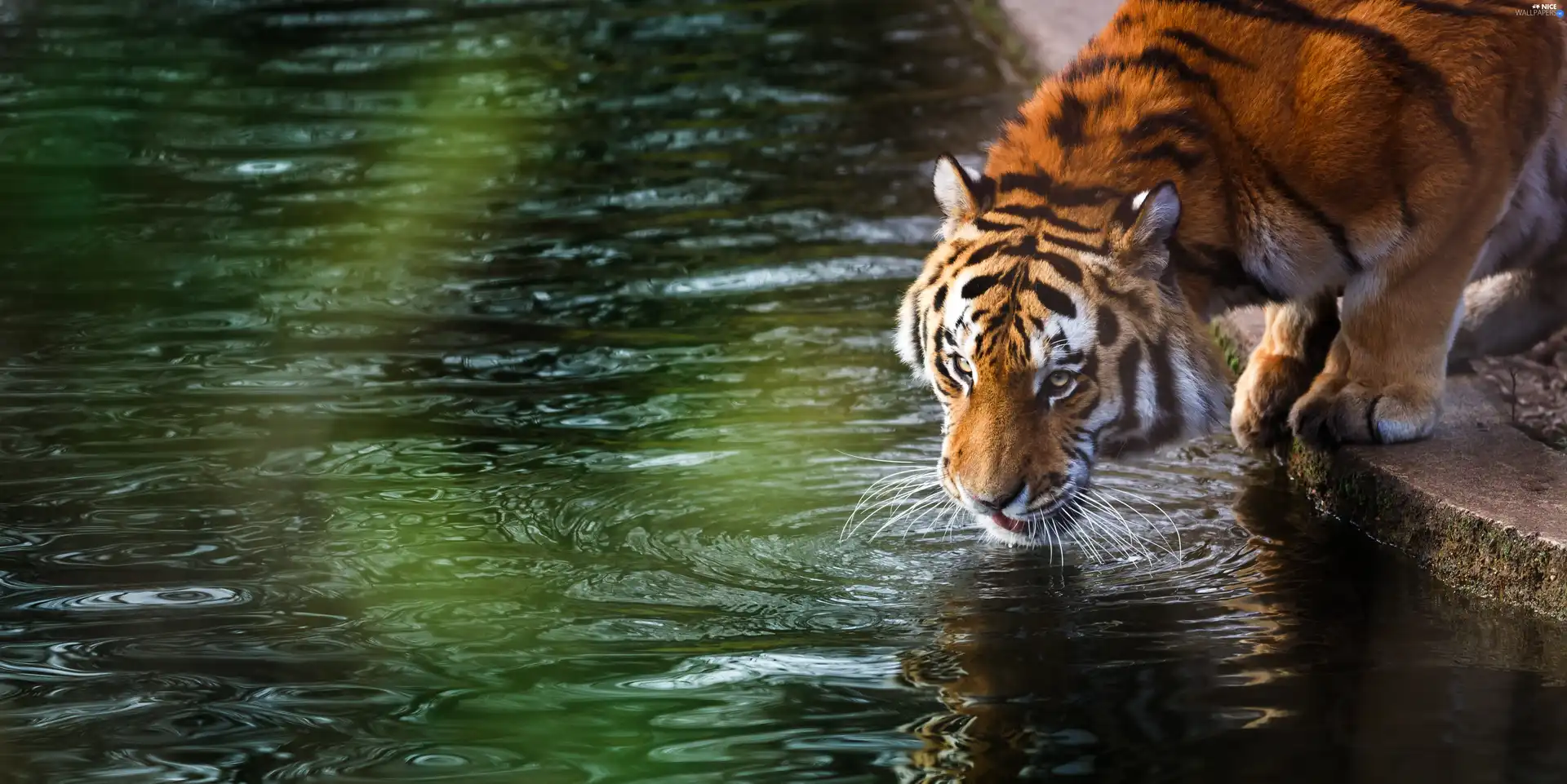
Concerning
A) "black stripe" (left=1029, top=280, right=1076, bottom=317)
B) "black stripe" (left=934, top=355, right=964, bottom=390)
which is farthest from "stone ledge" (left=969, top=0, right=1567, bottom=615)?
"black stripe" (left=934, top=355, right=964, bottom=390)

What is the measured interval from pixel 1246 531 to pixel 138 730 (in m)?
2.08

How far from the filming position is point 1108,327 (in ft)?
9.54

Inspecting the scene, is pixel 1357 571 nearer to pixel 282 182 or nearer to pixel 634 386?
pixel 634 386

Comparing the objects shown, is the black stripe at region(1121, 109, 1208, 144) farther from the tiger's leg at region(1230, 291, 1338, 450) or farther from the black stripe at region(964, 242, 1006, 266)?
the tiger's leg at region(1230, 291, 1338, 450)

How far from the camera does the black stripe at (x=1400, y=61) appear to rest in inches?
124

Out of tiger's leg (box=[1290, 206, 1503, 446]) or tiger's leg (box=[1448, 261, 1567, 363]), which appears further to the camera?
tiger's leg (box=[1448, 261, 1567, 363])

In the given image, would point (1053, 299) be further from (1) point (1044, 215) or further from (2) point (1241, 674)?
(2) point (1241, 674)

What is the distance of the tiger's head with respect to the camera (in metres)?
2.84

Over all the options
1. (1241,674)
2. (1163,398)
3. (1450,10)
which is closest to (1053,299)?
(1163,398)

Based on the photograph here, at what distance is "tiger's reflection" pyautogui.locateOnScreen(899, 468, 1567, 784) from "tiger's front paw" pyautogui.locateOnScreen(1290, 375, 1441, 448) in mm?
230

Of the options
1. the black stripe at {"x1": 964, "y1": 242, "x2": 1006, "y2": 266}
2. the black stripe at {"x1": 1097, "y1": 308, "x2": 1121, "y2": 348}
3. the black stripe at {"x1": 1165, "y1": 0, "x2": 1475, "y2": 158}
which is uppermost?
the black stripe at {"x1": 1165, "y1": 0, "x2": 1475, "y2": 158}

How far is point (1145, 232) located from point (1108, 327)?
0.17 metres

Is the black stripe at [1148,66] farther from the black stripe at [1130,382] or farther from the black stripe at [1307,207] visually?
the black stripe at [1130,382]

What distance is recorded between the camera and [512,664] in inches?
104
